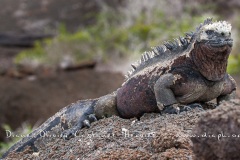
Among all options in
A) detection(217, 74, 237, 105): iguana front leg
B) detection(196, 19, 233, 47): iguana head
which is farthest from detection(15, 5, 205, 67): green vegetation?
detection(196, 19, 233, 47): iguana head

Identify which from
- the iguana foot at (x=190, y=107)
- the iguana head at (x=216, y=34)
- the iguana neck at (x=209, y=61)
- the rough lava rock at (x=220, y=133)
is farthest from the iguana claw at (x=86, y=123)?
the rough lava rock at (x=220, y=133)

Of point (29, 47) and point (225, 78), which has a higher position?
point (29, 47)

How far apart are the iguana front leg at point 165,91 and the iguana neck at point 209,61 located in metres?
0.23

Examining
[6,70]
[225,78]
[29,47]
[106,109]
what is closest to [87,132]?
[106,109]

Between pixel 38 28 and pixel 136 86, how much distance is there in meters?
22.0

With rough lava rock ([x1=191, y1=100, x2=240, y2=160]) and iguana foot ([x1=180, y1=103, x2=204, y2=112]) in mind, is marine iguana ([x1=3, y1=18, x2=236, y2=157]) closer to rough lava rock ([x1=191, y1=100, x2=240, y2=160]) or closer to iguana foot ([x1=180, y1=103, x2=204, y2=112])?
iguana foot ([x1=180, y1=103, x2=204, y2=112])

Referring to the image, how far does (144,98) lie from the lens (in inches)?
233

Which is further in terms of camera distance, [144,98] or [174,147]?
[144,98]

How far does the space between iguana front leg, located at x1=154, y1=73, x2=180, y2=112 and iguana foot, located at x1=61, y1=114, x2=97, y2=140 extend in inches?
28.8

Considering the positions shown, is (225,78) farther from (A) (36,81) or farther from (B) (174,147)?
(A) (36,81)

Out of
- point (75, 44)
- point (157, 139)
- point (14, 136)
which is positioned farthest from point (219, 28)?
point (75, 44)

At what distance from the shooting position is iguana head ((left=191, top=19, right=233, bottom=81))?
527 cm

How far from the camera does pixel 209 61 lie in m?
5.51

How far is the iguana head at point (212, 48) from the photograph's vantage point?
527cm
